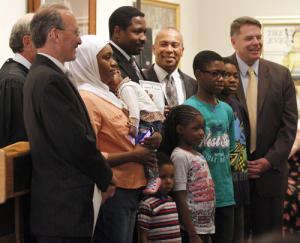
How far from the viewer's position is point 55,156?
1.98m

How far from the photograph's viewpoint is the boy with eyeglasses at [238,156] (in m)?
3.28

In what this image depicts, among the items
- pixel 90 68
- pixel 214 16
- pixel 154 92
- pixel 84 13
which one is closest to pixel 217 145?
pixel 154 92

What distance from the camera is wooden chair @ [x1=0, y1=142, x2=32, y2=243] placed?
1887 millimetres

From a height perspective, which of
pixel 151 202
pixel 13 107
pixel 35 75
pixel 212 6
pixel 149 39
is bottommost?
pixel 151 202

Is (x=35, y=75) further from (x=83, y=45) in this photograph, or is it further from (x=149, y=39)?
(x=149, y=39)

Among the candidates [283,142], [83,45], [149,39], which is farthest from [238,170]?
[149,39]

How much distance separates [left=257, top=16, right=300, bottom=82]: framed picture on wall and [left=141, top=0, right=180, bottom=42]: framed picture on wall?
3.45 ft

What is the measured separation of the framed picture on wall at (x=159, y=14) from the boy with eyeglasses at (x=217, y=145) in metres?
2.36

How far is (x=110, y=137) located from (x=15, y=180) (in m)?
0.58

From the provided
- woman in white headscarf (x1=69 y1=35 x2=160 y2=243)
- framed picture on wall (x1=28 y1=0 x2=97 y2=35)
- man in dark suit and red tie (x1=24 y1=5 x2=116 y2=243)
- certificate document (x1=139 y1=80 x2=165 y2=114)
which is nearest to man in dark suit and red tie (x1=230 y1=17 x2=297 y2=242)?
certificate document (x1=139 y1=80 x2=165 y2=114)

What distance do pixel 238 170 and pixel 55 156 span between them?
64.6 inches

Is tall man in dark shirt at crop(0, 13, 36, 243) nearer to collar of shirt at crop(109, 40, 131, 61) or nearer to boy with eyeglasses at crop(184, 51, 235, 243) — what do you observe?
collar of shirt at crop(109, 40, 131, 61)

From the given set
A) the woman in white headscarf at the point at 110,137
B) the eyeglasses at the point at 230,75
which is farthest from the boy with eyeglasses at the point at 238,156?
the woman in white headscarf at the point at 110,137

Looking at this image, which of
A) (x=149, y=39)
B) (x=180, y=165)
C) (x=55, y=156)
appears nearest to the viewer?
(x=55, y=156)
